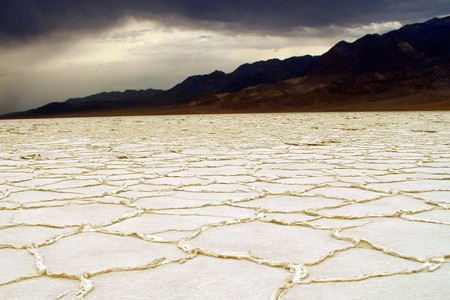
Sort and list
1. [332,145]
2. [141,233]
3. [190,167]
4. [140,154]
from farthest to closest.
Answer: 1. [332,145]
2. [140,154]
3. [190,167]
4. [141,233]

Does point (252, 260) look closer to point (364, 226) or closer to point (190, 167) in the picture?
point (364, 226)

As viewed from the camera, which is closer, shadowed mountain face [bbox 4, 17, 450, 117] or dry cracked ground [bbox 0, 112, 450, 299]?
dry cracked ground [bbox 0, 112, 450, 299]

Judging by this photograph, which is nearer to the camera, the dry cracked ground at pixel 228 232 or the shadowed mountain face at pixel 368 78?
the dry cracked ground at pixel 228 232

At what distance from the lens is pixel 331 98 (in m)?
30.4

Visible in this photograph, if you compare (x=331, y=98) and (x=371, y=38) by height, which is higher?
(x=371, y=38)

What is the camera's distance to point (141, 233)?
5.70 ft

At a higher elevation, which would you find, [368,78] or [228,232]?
[368,78]

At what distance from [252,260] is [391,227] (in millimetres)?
635

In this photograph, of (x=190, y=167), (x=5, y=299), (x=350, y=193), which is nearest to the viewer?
(x=5, y=299)

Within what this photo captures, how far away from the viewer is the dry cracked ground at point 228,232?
4.06 ft

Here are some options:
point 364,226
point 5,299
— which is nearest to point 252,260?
point 364,226

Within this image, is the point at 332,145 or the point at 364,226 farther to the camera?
the point at 332,145

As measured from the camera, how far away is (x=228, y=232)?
1735 millimetres

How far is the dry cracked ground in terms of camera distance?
48.7 inches
